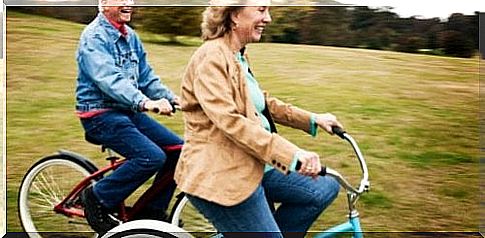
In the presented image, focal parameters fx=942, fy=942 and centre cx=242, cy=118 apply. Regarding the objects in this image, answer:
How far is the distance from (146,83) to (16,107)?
0.70 meters

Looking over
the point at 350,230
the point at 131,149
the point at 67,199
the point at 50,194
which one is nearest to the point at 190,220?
the point at 131,149

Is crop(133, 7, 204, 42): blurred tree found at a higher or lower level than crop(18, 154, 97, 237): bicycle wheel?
higher

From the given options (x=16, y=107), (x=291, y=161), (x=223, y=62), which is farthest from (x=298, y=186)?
(x=16, y=107)

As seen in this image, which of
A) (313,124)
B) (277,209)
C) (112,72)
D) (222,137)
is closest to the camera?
(222,137)

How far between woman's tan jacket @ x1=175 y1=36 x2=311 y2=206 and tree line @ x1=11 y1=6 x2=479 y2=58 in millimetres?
743

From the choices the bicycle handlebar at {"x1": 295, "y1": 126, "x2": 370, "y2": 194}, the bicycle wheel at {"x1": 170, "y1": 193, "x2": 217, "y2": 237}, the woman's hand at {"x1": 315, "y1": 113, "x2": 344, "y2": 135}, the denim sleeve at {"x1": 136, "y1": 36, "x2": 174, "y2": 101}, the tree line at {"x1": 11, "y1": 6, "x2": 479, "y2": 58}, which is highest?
the tree line at {"x1": 11, "y1": 6, "x2": 479, "y2": 58}

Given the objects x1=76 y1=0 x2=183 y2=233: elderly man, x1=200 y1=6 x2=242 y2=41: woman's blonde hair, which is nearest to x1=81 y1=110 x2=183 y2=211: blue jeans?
x1=76 y1=0 x2=183 y2=233: elderly man

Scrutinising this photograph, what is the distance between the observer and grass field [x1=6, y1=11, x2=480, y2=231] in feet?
15.5

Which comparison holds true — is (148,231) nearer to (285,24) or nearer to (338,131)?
(338,131)

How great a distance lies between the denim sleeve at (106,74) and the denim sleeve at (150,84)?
0.08 m

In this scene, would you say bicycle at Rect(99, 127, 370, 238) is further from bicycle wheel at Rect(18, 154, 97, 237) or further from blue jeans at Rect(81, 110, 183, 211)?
bicycle wheel at Rect(18, 154, 97, 237)

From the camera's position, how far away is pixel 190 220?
15.5ft

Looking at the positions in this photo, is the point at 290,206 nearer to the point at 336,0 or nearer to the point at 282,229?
the point at 282,229

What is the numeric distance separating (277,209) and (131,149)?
87 cm
